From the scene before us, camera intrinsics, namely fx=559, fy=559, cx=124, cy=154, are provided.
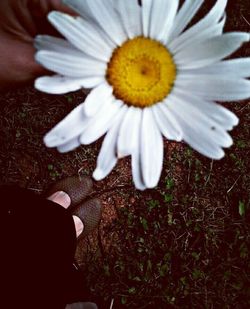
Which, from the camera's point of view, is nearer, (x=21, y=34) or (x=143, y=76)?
(x=143, y=76)

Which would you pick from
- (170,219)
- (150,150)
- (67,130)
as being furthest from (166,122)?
(170,219)

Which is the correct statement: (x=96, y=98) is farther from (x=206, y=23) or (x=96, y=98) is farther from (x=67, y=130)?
(x=206, y=23)

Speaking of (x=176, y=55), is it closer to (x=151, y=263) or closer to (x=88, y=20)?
(x=88, y=20)

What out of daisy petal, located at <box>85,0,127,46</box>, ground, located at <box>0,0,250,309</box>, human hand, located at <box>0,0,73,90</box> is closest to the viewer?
daisy petal, located at <box>85,0,127,46</box>

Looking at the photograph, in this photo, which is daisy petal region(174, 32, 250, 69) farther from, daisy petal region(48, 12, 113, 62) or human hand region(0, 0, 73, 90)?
human hand region(0, 0, 73, 90)

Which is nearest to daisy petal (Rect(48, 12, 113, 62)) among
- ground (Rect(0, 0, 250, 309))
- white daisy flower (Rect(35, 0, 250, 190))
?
white daisy flower (Rect(35, 0, 250, 190))

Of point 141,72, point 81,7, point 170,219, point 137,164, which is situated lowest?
point 170,219

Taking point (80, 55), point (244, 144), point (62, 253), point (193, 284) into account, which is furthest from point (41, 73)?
point (193, 284)

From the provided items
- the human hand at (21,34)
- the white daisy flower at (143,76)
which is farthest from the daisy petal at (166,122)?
Answer: the human hand at (21,34)
